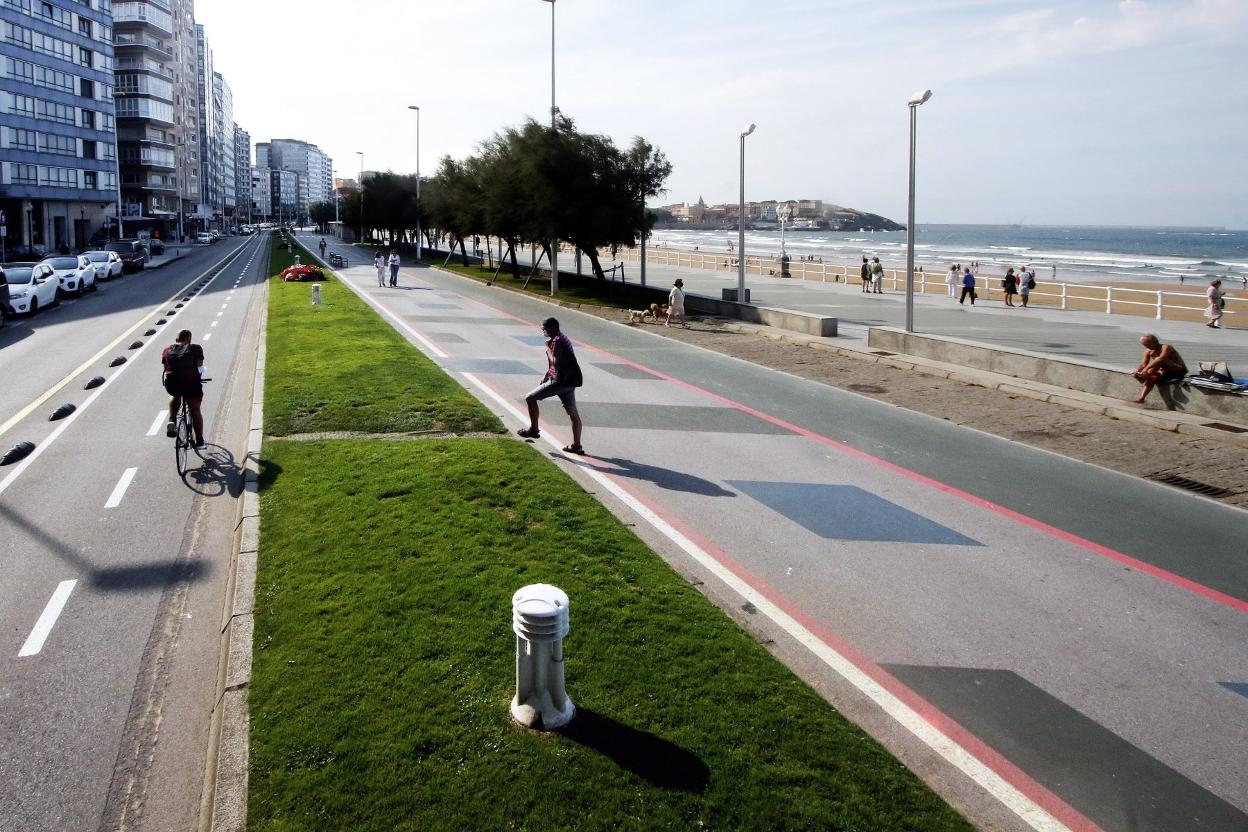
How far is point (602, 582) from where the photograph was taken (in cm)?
718

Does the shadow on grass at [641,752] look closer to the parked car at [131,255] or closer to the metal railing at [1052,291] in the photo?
the metal railing at [1052,291]

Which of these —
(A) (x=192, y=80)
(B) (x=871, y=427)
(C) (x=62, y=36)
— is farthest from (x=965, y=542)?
(A) (x=192, y=80)

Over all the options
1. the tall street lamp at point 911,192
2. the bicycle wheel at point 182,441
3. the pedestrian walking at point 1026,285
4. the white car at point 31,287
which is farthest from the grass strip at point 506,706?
the pedestrian walking at point 1026,285

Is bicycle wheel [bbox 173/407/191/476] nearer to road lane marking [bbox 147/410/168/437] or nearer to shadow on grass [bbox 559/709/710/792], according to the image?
road lane marking [bbox 147/410/168/437]

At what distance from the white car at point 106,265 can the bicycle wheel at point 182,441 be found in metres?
37.1

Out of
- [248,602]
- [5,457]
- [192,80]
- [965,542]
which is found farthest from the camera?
[192,80]

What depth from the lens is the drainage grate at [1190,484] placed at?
420 inches

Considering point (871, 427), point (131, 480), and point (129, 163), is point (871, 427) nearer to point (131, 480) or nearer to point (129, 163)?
point (131, 480)

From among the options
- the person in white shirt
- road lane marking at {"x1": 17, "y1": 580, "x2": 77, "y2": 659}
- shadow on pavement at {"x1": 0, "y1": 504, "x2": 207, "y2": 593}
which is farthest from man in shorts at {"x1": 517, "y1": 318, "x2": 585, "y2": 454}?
the person in white shirt

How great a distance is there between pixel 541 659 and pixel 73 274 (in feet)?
125

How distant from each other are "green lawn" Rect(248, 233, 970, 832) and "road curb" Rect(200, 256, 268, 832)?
0.28ft

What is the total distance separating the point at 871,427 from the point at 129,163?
341ft

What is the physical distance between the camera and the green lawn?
14.7 feet

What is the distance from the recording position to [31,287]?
3016cm
